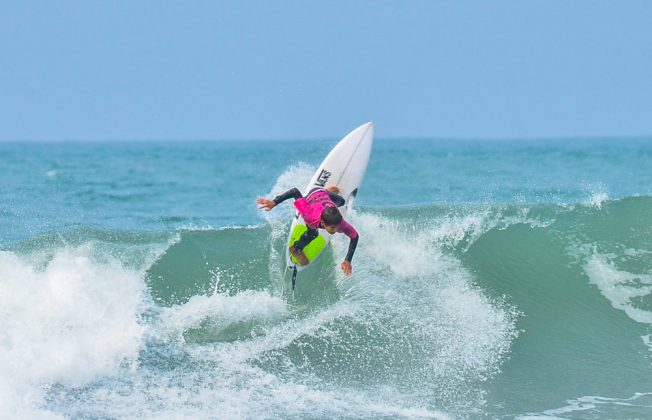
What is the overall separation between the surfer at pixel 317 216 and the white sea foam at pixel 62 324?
1657 mm

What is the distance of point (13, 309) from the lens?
7703mm

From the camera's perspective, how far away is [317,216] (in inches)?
299

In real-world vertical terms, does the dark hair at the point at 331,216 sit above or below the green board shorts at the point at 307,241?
above

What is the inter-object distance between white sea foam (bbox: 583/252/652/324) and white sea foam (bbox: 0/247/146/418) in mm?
5079

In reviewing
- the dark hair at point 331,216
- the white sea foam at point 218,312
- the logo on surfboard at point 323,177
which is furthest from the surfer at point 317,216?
the logo on surfboard at point 323,177

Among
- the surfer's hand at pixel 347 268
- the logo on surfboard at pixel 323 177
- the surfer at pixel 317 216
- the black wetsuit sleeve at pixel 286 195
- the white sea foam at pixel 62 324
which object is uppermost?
the logo on surfboard at pixel 323 177

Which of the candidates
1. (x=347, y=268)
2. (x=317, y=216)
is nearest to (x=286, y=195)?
(x=317, y=216)

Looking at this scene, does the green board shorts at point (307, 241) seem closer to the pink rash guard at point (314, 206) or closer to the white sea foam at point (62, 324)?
the pink rash guard at point (314, 206)

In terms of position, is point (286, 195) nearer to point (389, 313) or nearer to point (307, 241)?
point (307, 241)

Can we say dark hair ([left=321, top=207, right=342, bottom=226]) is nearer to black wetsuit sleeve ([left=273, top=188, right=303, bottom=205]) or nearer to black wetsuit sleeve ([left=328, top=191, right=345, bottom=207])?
black wetsuit sleeve ([left=273, top=188, right=303, bottom=205])

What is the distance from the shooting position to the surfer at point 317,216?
23.2 ft

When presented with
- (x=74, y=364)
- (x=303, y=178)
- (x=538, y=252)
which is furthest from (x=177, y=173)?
(x=74, y=364)

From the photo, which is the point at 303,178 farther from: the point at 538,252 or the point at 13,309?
the point at 13,309

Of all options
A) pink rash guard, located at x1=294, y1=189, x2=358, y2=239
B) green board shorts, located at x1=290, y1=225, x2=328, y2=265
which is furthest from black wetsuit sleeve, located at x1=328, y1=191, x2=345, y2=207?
green board shorts, located at x1=290, y1=225, x2=328, y2=265
